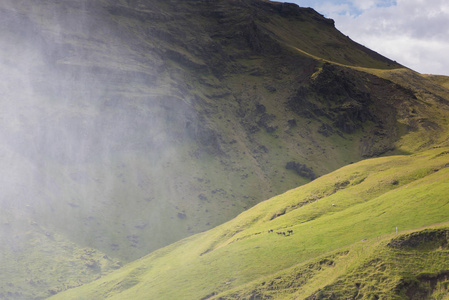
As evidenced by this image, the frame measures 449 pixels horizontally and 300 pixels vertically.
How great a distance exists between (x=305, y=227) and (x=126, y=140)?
329 ft

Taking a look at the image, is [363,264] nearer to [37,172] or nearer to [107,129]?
[37,172]

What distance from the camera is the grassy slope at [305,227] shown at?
47875 millimetres

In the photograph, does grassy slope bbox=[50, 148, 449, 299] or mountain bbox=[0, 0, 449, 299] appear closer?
grassy slope bbox=[50, 148, 449, 299]

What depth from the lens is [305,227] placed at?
190 ft

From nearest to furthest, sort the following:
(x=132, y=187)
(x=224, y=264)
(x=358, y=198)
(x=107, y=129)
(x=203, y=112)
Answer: (x=224, y=264) < (x=358, y=198) < (x=132, y=187) < (x=107, y=129) < (x=203, y=112)

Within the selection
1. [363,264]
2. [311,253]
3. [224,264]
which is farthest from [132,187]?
[363,264]

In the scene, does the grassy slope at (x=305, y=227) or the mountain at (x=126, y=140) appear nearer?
the grassy slope at (x=305, y=227)

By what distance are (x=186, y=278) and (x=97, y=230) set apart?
61.7 m

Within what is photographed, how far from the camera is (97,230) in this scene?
→ 11062cm

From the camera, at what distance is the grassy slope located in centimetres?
4788

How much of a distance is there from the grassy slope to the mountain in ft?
96.4

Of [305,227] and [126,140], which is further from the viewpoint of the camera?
[126,140]

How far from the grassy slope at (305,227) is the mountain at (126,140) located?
29.4m

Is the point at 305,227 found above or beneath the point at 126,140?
beneath
